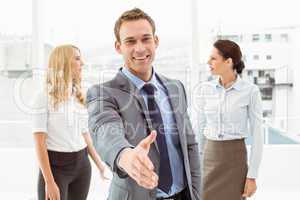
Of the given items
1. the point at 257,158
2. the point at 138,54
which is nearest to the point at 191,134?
the point at 138,54

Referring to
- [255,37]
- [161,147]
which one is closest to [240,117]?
[161,147]

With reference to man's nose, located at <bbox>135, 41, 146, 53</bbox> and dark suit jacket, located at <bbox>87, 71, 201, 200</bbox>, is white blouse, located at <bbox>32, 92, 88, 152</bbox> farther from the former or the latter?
man's nose, located at <bbox>135, 41, 146, 53</bbox>

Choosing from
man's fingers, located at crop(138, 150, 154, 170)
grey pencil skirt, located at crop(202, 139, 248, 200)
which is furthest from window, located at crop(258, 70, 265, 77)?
man's fingers, located at crop(138, 150, 154, 170)

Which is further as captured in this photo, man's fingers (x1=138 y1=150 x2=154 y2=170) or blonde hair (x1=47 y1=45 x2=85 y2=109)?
blonde hair (x1=47 y1=45 x2=85 y2=109)

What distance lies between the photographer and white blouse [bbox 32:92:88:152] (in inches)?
72.8

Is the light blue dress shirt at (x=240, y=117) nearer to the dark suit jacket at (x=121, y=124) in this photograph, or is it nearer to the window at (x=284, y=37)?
the dark suit jacket at (x=121, y=124)

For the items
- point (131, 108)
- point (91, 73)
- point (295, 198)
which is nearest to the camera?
point (131, 108)

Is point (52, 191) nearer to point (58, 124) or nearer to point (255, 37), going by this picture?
point (58, 124)

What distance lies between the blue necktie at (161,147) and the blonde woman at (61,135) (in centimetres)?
86

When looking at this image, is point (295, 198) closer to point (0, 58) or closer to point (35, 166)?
point (35, 166)

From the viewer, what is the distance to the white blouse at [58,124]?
1.85 m

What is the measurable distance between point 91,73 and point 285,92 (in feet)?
7.94

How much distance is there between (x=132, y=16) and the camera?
115 cm

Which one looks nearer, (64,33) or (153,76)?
(153,76)
